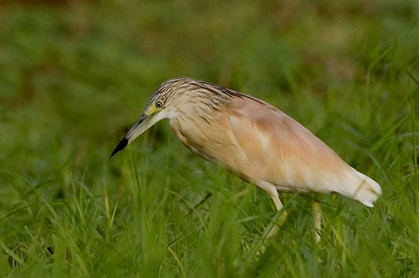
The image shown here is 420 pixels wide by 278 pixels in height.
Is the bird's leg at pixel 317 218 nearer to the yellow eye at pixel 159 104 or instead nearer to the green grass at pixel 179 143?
the green grass at pixel 179 143

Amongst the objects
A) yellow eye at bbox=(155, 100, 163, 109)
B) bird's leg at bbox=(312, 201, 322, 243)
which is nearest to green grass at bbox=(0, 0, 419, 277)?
bird's leg at bbox=(312, 201, 322, 243)

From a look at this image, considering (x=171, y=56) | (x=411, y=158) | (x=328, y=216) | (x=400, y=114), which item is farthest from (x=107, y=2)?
(x=328, y=216)

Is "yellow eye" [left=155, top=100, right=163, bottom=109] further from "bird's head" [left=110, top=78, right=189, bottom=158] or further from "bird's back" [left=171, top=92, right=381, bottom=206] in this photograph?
"bird's back" [left=171, top=92, right=381, bottom=206]

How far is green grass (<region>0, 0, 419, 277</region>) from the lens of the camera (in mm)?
3447

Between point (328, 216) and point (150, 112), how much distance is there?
81cm

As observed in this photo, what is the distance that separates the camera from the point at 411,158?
4699 millimetres

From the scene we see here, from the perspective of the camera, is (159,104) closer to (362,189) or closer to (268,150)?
(268,150)

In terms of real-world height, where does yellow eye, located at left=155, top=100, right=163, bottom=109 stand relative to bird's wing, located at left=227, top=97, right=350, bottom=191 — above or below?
above

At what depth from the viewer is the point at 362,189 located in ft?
13.0

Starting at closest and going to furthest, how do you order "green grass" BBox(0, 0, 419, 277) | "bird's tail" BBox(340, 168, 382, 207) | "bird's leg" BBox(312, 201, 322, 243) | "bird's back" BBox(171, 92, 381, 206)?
"green grass" BBox(0, 0, 419, 277)
"bird's leg" BBox(312, 201, 322, 243)
"bird's tail" BBox(340, 168, 382, 207)
"bird's back" BBox(171, 92, 381, 206)

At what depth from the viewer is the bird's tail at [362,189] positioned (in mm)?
3908

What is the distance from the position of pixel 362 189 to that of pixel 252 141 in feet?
1.52

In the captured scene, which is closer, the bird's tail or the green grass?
the green grass

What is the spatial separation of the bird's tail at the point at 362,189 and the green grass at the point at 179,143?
0.05 m
